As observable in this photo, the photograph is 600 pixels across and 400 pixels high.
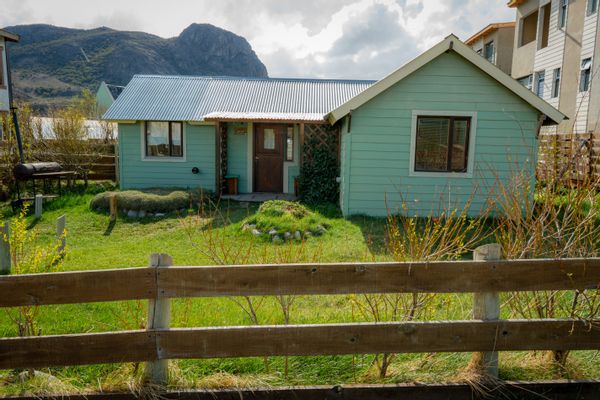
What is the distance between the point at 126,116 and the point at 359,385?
1399 centimetres

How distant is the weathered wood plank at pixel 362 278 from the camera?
2992mm

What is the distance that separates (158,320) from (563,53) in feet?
71.4

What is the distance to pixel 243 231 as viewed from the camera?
376 inches

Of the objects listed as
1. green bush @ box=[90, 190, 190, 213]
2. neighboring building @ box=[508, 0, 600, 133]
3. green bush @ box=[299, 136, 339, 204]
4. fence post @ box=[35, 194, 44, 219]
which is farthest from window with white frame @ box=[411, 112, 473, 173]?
fence post @ box=[35, 194, 44, 219]

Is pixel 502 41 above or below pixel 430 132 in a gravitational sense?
above

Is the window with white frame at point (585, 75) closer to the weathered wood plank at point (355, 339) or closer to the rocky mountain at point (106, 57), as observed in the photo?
the weathered wood plank at point (355, 339)

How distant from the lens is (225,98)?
651 inches

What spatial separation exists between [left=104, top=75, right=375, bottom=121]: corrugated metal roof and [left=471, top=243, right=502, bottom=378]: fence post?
11.2 meters

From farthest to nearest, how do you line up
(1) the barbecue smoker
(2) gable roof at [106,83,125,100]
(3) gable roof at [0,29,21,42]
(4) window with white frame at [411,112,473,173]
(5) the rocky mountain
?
1. (5) the rocky mountain
2. (2) gable roof at [106,83,125,100]
3. (3) gable roof at [0,29,21,42]
4. (1) the barbecue smoker
5. (4) window with white frame at [411,112,473,173]

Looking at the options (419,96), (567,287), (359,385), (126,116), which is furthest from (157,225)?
(567,287)

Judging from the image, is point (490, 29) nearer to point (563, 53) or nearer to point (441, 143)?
point (563, 53)

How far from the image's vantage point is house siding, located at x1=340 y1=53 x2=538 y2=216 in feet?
34.2

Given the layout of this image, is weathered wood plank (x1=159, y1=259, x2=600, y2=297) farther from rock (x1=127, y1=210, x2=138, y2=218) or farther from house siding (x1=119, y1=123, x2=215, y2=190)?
house siding (x1=119, y1=123, x2=215, y2=190)

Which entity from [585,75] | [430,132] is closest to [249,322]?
[430,132]
